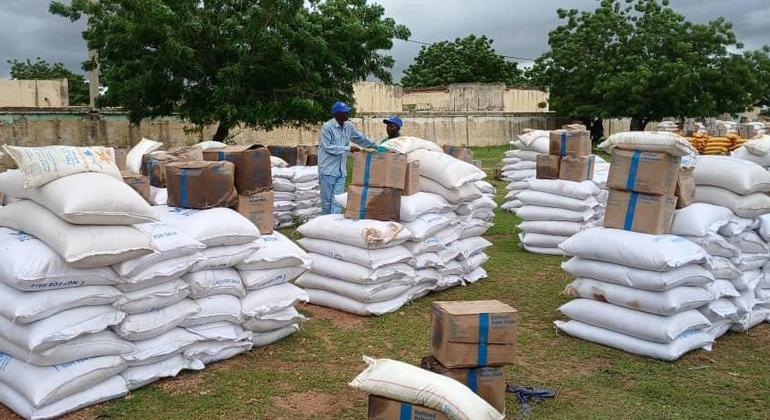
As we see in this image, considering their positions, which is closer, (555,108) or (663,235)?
(663,235)

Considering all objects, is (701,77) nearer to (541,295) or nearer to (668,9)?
(668,9)

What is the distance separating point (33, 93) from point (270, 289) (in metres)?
19.8

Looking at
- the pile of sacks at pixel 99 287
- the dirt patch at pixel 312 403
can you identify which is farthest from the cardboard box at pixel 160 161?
the dirt patch at pixel 312 403

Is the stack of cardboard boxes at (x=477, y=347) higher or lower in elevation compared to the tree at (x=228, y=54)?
lower

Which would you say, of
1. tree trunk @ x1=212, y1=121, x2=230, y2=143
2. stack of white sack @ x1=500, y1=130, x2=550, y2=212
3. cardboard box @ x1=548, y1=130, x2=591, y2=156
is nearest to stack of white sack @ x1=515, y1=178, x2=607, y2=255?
cardboard box @ x1=548, y1=130, x2=591, y2=156

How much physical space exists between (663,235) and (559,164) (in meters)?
3.42

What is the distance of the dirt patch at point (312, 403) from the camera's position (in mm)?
3721

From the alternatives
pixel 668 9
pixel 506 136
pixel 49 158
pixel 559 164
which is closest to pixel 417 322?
pixel 49 158

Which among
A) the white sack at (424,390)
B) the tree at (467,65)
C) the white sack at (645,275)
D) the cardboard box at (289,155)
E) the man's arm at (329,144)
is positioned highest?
the tree at (467,65)

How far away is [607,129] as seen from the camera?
32.8 meters

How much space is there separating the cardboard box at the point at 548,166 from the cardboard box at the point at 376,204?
9.76 feet

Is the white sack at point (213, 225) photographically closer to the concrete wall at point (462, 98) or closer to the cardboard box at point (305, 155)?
the cardboard box at point (305, 155)

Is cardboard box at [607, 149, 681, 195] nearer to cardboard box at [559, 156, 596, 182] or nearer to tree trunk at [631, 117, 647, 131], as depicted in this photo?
cardboard box at [559, 156, 596, 182]

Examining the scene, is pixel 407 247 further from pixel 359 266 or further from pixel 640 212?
pixel 640 212
